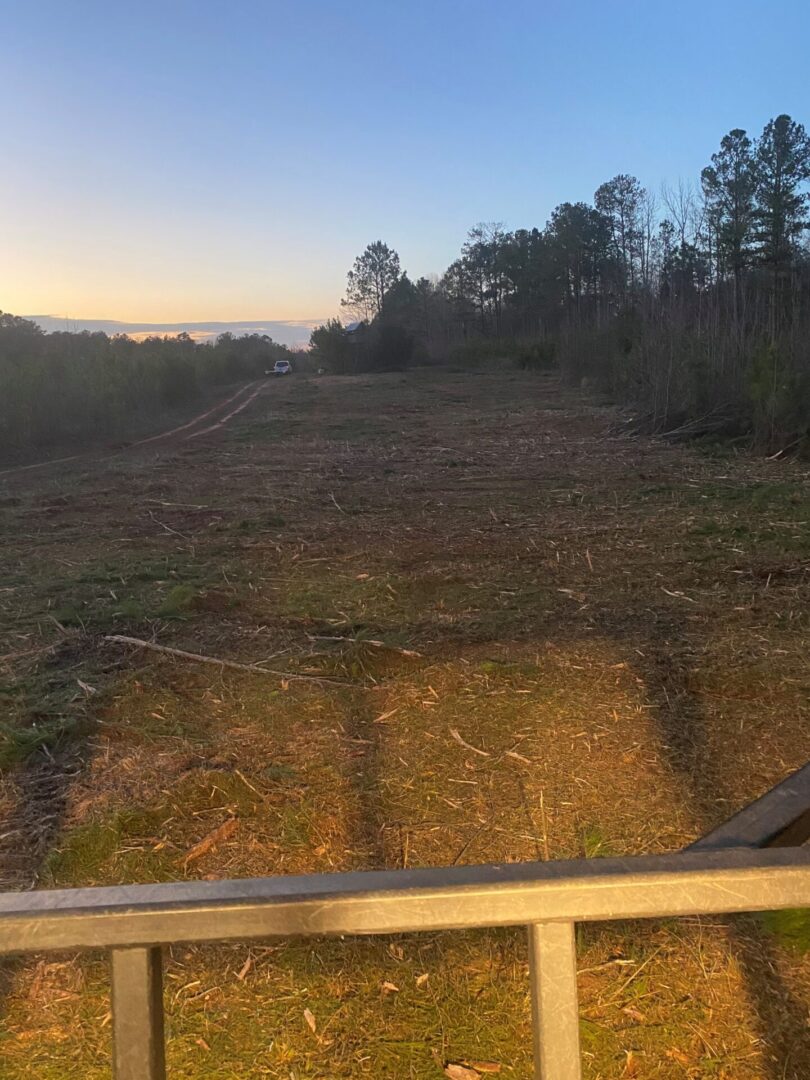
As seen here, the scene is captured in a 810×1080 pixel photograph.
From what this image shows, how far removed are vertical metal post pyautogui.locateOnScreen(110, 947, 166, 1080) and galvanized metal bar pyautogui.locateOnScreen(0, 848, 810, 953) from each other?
0.05m

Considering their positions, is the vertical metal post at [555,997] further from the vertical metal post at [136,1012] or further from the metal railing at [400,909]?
the vertical metal post at [136,1012]

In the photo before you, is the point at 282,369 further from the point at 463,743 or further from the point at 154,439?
the point at 463,743

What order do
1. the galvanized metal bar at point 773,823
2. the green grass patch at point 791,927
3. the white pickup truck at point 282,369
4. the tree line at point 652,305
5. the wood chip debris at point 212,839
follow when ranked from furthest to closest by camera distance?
the white pickup truck at point 282,369 → the tree line at point 652,305 → the wood chip debris at point 212,839 → the green grass patch at point 791,927 → the galvanized metal bar at point 773,823

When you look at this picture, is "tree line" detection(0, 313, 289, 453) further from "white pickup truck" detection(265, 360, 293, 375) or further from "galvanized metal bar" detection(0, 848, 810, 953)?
"galvanized metal bar" detection(0, 848, 810, 953)

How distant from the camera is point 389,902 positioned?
121 cm

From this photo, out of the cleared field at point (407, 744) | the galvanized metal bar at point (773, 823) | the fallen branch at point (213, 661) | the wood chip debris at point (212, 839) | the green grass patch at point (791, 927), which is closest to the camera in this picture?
the galvanized metal bar at point (773, 823)

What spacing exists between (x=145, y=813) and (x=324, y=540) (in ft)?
17.7

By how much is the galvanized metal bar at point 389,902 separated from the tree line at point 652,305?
1364cm

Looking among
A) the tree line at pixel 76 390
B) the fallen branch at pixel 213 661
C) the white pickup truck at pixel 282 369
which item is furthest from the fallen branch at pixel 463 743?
the white pickup truck at pixel 282 369

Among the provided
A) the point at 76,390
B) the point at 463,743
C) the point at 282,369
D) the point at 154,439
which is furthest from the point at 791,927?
the point at 282,369

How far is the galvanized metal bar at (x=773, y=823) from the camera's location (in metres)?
1.78

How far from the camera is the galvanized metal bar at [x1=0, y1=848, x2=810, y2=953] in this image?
1176 mm

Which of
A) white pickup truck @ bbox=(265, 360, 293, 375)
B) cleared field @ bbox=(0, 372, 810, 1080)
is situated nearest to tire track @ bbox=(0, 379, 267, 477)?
cleared field @ bbox=(0, 372, 810, 1080)

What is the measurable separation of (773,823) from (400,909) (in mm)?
1131
